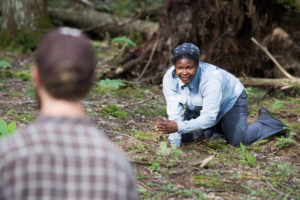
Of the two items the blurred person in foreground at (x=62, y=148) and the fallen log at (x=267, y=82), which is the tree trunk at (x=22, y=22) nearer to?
the fallen log at (x=267, y=82)

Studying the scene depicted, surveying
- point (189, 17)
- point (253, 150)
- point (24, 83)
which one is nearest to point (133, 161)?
point (253, 150)

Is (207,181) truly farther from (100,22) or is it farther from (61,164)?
(100,22)

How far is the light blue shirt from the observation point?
4.38m

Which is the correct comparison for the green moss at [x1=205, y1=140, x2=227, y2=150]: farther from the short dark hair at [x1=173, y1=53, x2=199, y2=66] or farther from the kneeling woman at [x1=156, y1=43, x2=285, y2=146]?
the short dark hair at [x1=173, y1=53, x2=199, y2=66]

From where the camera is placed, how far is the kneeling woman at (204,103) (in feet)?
14.2

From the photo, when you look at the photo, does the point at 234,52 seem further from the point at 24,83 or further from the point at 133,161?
the point at 133,161

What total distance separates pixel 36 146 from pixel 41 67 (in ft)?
1.07

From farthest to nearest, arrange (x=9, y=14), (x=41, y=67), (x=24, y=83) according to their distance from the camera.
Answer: (x=9, y=14) < (x=24, y=83) < (x=41, y=67)

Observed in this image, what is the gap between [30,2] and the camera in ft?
31.7

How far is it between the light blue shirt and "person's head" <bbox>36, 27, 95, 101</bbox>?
109 inches

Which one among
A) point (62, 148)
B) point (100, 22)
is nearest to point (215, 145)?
point (62, 148)

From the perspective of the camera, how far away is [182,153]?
4184 millimetres

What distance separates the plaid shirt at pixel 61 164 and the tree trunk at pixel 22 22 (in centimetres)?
877

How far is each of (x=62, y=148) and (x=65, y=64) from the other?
0.33 m
